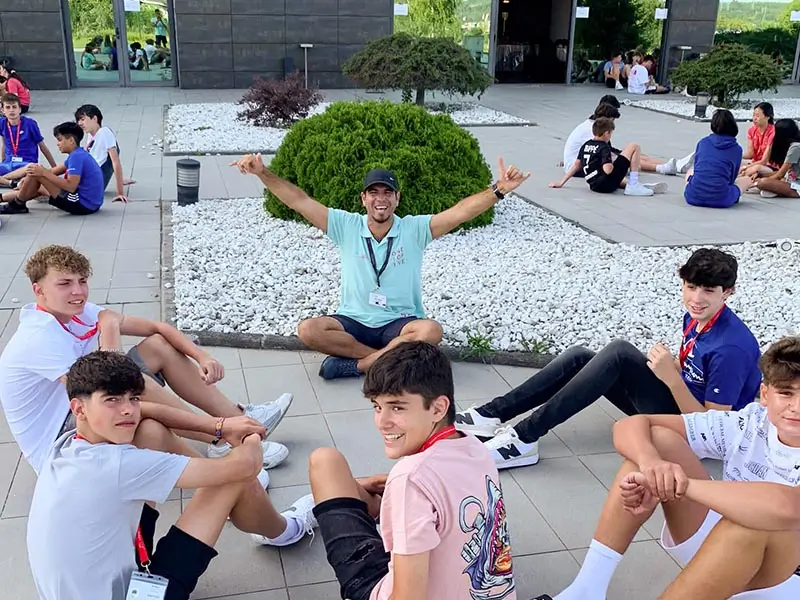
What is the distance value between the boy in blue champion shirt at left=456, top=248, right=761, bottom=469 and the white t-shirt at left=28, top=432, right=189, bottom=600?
1.24 meters

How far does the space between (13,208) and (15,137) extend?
47.0 inches

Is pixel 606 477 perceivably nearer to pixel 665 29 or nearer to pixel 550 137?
pixel 550 137

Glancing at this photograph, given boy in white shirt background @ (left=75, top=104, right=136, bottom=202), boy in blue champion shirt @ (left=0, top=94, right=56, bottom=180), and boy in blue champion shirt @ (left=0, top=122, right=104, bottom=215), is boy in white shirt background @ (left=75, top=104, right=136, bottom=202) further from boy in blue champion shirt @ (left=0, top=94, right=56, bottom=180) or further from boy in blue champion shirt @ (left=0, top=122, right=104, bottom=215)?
boy in blue champion shirt @ (left=0, top=94, right=56, bottom=180)

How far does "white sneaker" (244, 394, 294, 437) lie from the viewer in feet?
12.3

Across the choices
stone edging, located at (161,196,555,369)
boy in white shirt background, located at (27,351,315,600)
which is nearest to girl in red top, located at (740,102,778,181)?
stone edging, located at (161,196,555,369)

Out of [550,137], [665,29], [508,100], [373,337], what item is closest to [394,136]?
[373,337]

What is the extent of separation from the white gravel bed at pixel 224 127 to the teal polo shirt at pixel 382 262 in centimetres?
549

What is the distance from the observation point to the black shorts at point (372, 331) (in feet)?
14.6

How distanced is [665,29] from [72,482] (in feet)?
76.5

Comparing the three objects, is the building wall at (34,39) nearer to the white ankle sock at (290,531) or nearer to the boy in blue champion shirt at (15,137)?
the boy in blue champion shirt at (15,137)

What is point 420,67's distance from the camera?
14.4 metres

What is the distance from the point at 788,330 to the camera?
531 centimetres

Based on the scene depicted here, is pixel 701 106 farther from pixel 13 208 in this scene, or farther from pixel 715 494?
pixel 715 494

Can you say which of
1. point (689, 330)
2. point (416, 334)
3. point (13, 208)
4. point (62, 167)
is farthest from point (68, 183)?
point (689, 330)
